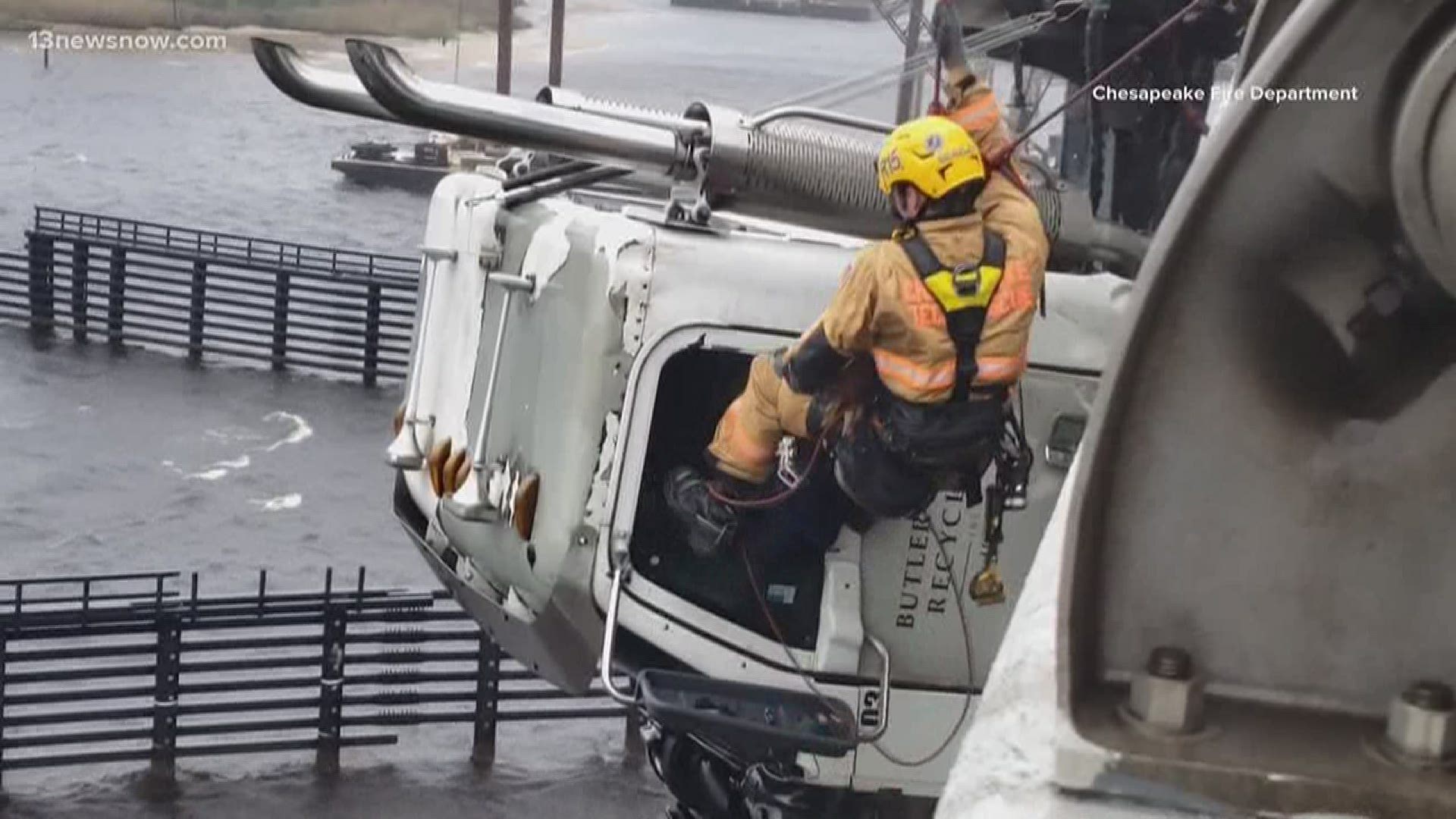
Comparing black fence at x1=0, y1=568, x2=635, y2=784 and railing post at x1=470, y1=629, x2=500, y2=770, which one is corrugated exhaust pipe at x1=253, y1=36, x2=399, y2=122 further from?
railing post at x1=470, y1=629, x2=500, y2=770

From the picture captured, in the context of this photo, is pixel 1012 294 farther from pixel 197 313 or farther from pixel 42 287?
pixel 42 287

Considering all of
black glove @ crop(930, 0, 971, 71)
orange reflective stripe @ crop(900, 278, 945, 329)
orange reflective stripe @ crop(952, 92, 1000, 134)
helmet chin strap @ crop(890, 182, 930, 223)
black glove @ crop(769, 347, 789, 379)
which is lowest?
black glove @ crop(769, 347, 789, 379)

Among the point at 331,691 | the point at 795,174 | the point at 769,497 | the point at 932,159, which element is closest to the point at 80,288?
the point at 331,691

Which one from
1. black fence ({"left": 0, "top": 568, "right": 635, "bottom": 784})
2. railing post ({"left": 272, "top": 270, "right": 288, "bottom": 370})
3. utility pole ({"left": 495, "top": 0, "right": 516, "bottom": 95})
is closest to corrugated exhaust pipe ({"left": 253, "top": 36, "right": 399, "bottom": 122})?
black fence ({"left": 0, "top": 568, "right": 635, "bottom": 784})

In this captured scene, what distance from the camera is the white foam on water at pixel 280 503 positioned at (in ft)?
68.2

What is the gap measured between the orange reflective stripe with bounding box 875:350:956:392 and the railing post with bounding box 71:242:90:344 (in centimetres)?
2339

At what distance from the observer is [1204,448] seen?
1.87 metres

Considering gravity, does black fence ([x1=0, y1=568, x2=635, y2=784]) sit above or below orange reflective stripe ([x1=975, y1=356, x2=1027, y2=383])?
below

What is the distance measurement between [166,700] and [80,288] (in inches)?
623

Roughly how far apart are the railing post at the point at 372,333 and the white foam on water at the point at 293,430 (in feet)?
6.27

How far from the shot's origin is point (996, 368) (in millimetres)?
5555

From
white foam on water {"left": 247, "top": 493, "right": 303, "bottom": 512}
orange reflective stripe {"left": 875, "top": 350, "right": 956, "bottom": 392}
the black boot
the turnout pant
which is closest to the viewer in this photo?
orange reflective stripe {"left": 875, "top": 350, "right": 956, "bottom": 392}

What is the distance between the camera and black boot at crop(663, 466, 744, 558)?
5961 mm

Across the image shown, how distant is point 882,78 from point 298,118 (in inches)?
2297
